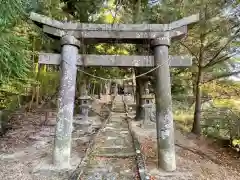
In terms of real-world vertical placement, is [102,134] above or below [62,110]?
below

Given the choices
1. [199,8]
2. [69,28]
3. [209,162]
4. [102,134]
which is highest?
[199,8]

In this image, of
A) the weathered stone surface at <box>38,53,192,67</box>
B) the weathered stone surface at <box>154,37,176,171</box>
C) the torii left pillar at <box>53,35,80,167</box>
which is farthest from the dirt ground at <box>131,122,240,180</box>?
the weathered stone surface at <box>38,53,192,67</box>

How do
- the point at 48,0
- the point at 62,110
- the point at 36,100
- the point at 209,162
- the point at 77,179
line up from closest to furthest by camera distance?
the point at 77,179, the point at 62,110, the point at 209,162, the point at 48,0, the point at 36,100

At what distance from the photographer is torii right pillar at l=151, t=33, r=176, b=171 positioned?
610 centimetres

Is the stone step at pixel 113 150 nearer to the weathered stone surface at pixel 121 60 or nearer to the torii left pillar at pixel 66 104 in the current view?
the torii left pillar at pixel 66 104

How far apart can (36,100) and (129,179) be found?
1143cm

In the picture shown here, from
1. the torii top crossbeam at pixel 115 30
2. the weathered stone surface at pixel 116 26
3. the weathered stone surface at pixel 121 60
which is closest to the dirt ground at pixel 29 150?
the weathered stone surface at pixel 121 60

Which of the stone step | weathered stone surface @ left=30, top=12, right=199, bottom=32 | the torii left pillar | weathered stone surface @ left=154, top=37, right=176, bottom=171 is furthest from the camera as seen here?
the stone step

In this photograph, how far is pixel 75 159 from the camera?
22.0ft

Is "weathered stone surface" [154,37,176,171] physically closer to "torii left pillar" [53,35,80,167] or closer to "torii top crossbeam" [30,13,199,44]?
"torii top crossbeam" [30,13,199,44]

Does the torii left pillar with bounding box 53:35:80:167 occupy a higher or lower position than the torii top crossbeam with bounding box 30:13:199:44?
lower

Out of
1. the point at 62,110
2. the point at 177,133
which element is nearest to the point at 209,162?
the point at 177,133

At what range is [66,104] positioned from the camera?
6.36 m

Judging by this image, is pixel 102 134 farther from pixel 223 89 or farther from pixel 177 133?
pixel 223 89
